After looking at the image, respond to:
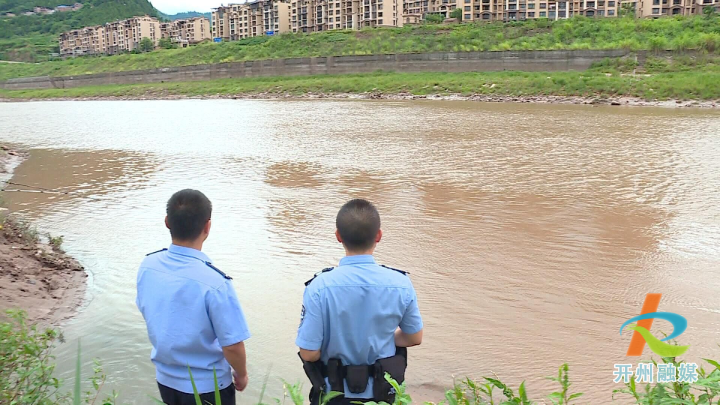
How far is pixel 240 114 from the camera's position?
2925cm

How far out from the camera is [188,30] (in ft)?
417

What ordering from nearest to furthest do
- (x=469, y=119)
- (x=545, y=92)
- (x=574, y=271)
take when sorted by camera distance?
(x=574, y=271) → (x=469, y=119) → (x=545, y=92)

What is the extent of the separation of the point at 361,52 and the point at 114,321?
158ft

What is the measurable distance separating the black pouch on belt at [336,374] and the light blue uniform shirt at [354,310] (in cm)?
3

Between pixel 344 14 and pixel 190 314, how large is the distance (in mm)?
93442

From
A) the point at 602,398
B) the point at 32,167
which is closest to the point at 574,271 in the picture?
the point at 602,398

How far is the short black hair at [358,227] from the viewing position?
2746mm

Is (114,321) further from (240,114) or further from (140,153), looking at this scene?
(240,114)

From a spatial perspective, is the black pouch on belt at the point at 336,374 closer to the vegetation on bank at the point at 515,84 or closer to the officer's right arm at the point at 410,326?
the officer's right arm at the point at 410,326

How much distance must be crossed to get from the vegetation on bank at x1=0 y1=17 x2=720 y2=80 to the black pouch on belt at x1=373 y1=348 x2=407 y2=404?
3827 cm

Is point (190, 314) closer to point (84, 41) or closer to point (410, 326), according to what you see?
point (410, 326)

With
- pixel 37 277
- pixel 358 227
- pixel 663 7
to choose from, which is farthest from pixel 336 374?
pixel 663 7

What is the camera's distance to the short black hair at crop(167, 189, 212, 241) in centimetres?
284

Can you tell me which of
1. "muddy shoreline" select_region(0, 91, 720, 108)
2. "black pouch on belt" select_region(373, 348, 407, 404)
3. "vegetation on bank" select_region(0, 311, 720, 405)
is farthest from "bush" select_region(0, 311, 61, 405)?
"muddy shoreline" select_region(0, 91, 720, 108)
